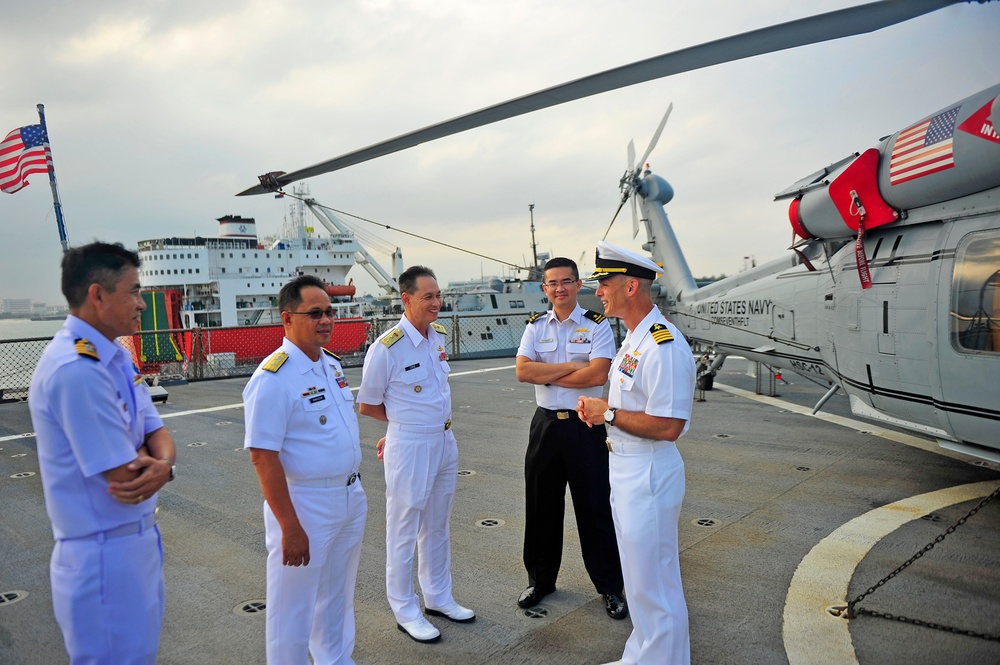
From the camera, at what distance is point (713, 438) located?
7.38 metres

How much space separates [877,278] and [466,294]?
23.1 metres

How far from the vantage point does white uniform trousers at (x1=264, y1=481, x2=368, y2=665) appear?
2.41 meters

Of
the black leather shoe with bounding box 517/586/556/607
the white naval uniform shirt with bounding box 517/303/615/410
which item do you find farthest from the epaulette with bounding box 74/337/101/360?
the black leather shoe with bounding box 517/586/556/607

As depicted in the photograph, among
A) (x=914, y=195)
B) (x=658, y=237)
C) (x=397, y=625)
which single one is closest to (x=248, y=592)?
(x=397, y=625)

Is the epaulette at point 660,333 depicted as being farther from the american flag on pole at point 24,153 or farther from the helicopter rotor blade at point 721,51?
the american flag on pole at point 24,153

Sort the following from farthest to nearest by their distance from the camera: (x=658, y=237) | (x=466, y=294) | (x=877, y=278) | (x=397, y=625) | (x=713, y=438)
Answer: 1. (x=466, y=294)
2. (x=658, y=237)
3. (x=713, y=438)
4. (x=877, y=278)
5. (x=397, y=625)

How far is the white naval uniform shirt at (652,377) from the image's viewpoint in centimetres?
251

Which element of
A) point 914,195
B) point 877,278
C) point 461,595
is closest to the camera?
point 461,595

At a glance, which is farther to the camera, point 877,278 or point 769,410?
point 769,410

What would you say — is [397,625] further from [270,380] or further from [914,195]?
[914,195]

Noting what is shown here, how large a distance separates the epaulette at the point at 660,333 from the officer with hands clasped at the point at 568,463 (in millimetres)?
804

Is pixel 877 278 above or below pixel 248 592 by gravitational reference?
above

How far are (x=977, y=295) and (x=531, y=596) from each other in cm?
363

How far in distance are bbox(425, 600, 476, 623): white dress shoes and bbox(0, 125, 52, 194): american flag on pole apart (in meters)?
12.7
